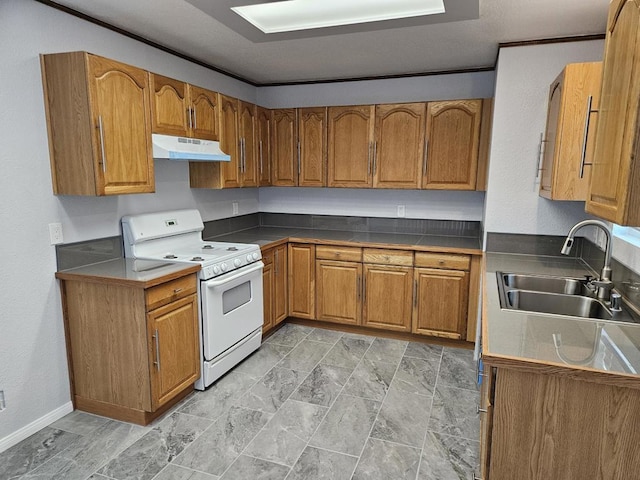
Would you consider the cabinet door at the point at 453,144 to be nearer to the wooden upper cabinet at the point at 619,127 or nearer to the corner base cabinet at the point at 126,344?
the wooden upper cabinet at the point at 619,127

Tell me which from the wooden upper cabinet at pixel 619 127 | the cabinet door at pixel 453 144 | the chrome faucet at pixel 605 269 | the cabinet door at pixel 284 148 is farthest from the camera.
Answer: the cabinet door at pixel 284 148

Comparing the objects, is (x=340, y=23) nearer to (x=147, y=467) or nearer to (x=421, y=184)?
(x=421, y=184)

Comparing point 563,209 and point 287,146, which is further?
point 287,146

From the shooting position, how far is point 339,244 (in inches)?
145

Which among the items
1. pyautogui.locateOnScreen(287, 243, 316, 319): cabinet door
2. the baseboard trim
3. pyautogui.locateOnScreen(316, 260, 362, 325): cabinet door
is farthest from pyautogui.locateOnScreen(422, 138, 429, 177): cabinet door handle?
the baseboard trim

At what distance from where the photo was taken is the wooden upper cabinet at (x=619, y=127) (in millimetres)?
1096

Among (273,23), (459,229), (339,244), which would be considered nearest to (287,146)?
(339,244)

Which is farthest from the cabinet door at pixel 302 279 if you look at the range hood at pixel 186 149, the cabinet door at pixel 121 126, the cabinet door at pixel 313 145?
the cabinet door at pixel 121 126

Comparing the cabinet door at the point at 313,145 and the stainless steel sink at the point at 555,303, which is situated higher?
the cabinet door at the point at 313,145

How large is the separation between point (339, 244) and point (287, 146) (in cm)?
113

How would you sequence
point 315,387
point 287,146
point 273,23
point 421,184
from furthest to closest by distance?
1. point 287,146
2. point 421,184
3. point 315,387
4. point 273,23

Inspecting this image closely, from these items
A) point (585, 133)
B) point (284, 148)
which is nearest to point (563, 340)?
point (585, 133)

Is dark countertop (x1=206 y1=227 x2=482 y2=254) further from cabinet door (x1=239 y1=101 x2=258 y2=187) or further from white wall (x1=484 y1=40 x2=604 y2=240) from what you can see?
cabinet door (x1=239 y1=101 x2=258 y2=187)

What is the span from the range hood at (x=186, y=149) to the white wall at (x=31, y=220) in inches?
20.6
